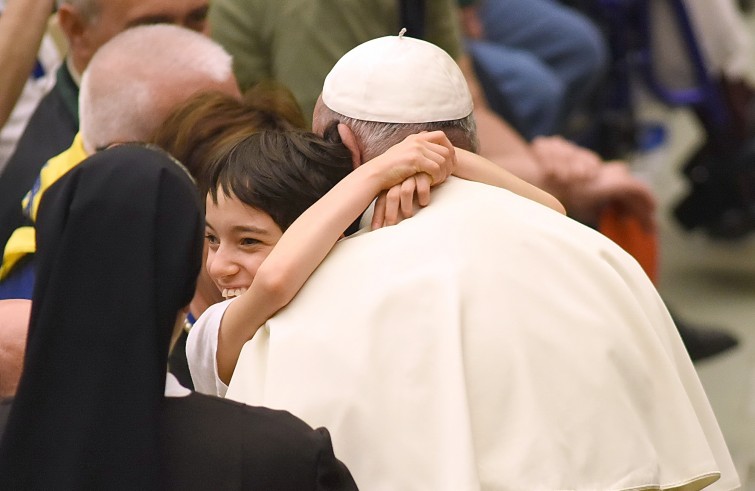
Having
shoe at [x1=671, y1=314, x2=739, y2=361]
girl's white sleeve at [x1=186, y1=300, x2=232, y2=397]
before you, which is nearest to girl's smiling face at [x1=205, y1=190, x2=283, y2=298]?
girl's white sleeve at [x1=186, y1=300, x2=232, y2=397]

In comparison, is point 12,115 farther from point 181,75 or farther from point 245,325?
point 245,325

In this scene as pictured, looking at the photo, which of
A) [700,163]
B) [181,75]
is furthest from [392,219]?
[700,163]

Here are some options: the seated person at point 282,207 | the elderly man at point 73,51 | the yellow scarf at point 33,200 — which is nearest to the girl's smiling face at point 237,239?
the seated person at point 282,207

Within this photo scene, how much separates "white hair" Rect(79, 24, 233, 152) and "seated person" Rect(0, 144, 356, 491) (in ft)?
3.46

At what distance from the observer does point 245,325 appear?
209 cm

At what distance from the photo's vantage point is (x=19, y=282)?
2.88m

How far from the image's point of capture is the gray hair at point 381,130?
2297 millimetres

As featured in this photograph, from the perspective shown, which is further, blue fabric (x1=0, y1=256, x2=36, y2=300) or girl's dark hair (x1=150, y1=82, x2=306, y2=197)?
blue fabric (x1=0, y1=256, x2=36, y2=300)

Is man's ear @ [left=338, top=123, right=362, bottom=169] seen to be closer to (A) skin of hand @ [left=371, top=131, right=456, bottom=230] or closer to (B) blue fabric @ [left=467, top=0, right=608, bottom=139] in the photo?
(A) skin of hand @ [left=371, top=131, right=456, bottom=230]

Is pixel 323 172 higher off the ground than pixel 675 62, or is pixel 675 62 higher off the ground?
pixel 323 172

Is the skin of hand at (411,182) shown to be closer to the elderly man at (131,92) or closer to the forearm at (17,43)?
the elderly man at (131,92)

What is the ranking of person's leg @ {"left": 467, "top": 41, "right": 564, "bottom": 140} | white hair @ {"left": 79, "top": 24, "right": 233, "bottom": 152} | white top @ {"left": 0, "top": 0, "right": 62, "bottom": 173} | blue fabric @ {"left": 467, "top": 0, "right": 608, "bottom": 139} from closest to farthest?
white hair @ {"left": 79, "top": 24, "right": 233, "bottom": 152}, white top @ {"left": 0, "top": 0, "right": 62, "bottom": 173}, person's leg @ {"left": 467, "top": 41, "right": 564, "bottom": 140}, blue fabric @ {"left": 467, "top": 0, "right": 608, "bottom": 139}

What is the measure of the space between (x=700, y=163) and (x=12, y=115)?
3558 mm

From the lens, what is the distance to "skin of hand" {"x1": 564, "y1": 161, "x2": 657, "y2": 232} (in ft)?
13.8
